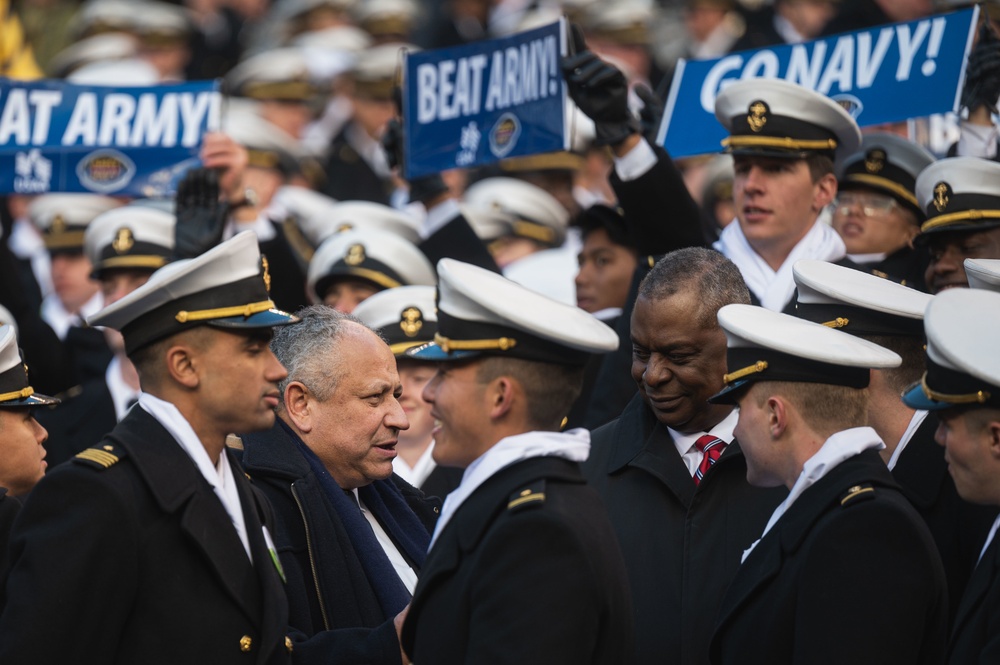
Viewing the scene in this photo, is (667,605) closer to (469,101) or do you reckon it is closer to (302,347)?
(302,347)

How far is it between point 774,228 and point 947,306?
2.66 metres

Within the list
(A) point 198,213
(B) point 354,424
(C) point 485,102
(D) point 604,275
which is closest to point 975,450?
(B) point 354,424

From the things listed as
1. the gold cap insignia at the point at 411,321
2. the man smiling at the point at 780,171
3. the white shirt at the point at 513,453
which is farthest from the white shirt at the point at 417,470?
the white shirt at the point at 513,453

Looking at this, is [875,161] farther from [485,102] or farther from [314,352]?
[314,352]

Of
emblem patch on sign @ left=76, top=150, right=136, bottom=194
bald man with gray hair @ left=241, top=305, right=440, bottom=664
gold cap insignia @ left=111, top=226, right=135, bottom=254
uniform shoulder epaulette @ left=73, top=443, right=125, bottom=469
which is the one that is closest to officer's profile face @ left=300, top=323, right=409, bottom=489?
bald man with gray hair @ left=241, top=305, right=440, bottom=664

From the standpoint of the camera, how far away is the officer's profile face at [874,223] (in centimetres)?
787

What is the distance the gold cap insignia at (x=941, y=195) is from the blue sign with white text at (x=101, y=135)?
4548 mm

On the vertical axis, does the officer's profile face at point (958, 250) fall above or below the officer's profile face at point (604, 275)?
above

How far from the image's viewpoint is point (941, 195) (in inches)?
268

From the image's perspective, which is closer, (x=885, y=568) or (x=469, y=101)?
(x=885, y=568)

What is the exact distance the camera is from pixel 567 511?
421 cm

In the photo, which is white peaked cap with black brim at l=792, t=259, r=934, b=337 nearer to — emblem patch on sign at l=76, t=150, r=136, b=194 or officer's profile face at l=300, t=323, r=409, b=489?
officer's profile face at l=300, t=323, r=409, b=489

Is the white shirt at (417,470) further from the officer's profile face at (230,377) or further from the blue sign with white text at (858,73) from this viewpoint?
the officer's profile face at (230,377)

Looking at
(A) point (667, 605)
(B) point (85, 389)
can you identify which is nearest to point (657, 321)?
(A) point (667, 605)
